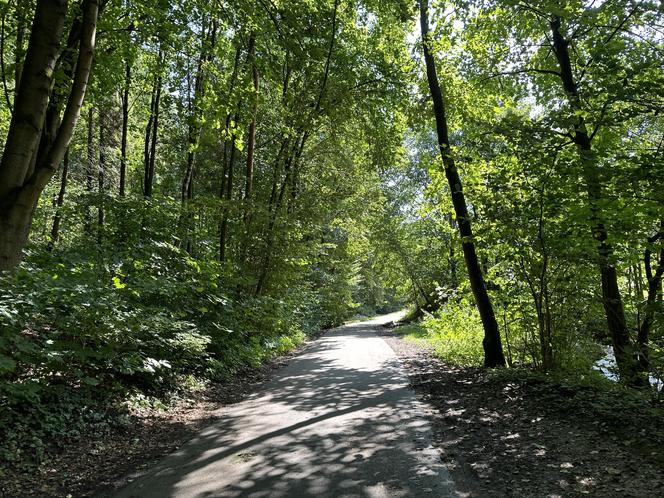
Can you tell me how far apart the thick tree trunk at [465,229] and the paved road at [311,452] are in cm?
261

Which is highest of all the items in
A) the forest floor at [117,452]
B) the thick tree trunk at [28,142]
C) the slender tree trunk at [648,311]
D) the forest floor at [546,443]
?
the thick tree trunk at [28,142]

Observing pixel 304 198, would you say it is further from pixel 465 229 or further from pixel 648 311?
pixel 648 311

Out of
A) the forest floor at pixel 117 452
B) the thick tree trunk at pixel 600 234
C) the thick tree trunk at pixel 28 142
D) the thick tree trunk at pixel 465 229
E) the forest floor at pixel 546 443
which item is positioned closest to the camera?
the forest floor at pixel 546 443

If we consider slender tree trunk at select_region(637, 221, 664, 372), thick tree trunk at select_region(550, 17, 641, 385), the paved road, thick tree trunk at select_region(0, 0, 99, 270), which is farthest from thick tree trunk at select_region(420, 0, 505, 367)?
thick tree trunk at select_region(0, 0, 99, 270)

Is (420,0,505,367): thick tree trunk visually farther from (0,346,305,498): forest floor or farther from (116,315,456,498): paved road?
(0,346,305,498): forest floor

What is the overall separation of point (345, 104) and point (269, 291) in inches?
285

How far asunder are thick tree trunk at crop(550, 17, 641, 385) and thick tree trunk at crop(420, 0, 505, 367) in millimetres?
2406

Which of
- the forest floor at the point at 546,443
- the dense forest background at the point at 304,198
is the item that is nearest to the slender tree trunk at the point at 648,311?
the dense forest background at the point at 304,198

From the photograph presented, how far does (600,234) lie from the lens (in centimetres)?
705

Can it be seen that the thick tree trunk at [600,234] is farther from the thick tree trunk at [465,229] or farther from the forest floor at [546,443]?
the thick tree trunk at [465,229]

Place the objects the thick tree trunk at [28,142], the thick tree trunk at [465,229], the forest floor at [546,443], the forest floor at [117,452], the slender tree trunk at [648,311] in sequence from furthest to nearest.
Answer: the thick tree trunk at [465,229]
the slender tree trunk at [648,311]
the thick tree trunk at [28,142]
the forest floor at [117,452]
the forest floor at [546,443]

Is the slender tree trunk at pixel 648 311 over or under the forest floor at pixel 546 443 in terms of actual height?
over

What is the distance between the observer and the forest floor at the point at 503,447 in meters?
3.91

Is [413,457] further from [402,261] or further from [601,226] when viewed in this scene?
[402,261]
